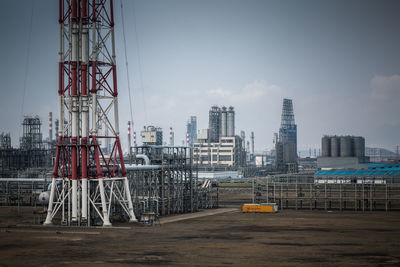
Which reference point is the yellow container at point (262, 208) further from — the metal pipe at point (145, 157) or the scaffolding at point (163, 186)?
the metal pipe at point (145, 157)

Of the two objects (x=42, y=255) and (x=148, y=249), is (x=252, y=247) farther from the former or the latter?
(x=42, y=255)

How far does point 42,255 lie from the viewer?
34.8 m

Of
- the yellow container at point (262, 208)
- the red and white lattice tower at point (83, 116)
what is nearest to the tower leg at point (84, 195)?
the red and white lattice tower at point (83, 116)

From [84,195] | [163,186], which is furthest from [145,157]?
[84,195]

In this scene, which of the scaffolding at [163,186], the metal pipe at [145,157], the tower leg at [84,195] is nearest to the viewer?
the tower leg at [84,195]

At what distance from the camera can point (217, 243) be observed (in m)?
39.1

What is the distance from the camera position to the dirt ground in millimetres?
32531

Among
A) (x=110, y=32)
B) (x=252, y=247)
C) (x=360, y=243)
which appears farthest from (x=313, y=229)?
(x=110, y=32)

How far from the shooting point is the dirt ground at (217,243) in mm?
32531

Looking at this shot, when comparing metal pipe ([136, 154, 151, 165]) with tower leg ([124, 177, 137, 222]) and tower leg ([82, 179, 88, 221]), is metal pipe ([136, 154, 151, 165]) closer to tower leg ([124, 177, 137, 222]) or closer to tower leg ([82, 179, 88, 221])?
tower leg ([124, 177, 137, 222])

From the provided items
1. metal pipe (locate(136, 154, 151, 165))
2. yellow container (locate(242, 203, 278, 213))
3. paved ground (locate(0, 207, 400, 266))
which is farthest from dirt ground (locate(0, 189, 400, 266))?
metal pipe (locate(136, 154, 151, 165))

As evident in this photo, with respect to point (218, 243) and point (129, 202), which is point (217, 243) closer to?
point (218, 243)

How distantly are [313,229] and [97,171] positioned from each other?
2128cm

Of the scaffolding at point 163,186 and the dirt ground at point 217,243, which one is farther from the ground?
the scaffolding at point 163,186
